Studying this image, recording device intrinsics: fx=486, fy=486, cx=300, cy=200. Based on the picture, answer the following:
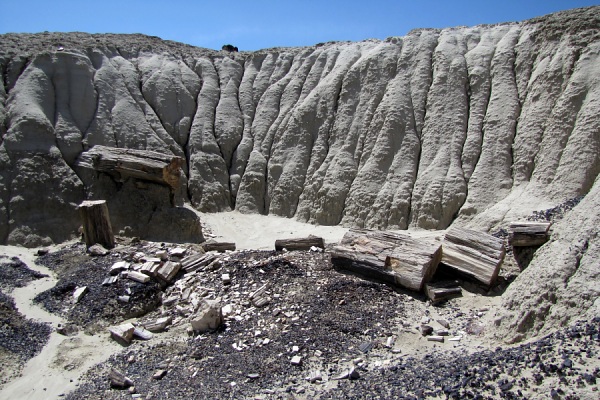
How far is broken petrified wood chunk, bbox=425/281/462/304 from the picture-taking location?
8.59 metres

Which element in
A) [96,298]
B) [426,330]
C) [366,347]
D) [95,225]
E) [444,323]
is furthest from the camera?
[95,225]

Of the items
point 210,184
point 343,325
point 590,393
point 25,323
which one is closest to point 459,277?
point 343,325

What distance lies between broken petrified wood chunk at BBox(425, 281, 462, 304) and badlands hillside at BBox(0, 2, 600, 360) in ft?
11.1

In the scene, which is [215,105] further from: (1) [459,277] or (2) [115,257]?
(1) [459,277]

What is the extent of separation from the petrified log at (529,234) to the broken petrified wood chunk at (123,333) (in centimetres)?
726

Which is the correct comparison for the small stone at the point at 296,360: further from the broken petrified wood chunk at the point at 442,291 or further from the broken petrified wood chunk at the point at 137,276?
the broken petrified wood chunk at the point at 137,276

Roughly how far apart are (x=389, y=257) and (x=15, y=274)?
27.9ft

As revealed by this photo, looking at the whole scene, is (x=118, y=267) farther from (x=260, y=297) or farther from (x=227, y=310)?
(x=260, y=297)

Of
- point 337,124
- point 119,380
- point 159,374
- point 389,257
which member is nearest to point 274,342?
point 159,374

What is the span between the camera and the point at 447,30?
1792 centimetres

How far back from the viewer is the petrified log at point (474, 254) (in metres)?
8.84

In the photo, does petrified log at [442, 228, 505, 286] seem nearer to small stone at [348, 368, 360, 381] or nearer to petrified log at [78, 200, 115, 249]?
small stone at [348, 368, 360, 381]

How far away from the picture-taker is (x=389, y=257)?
9203mm

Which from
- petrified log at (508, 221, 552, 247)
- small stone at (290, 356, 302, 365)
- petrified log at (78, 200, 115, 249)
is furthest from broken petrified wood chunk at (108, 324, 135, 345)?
petrified log at (508, 221, 552, 247)
